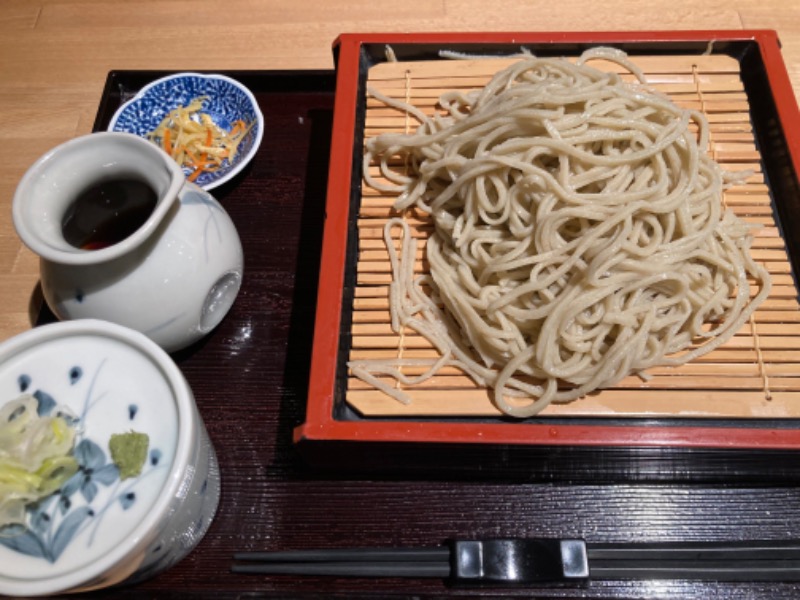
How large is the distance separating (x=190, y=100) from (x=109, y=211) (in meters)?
0.80

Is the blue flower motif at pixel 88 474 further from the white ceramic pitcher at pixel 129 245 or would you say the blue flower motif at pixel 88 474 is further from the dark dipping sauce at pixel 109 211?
the dark dipping sauce at pixel 109 211

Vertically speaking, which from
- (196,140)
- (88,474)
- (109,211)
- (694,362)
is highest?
(196,140)

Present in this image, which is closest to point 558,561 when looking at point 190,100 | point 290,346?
point 290,346

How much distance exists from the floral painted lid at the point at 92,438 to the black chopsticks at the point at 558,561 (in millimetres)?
373

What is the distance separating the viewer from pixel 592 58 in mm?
1763

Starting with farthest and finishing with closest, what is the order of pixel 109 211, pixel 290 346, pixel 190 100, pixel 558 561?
1. pixel 190 100
2. pixel 290 346
3. pixel 109 211
4. pixel 558 561

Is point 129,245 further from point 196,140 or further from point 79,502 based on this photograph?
point 196,140

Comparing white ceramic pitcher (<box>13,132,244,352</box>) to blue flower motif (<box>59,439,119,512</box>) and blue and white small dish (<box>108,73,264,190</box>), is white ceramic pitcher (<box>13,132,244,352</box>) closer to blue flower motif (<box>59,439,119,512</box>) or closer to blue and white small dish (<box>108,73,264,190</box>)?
blue flower motif (<box>59,439,119,512</box>)

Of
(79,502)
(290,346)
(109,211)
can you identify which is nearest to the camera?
(79,502)

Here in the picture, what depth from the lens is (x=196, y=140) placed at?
6.35 feet

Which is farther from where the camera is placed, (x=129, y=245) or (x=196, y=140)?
(x=196, y=140)

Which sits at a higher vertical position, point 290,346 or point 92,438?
point 290,346

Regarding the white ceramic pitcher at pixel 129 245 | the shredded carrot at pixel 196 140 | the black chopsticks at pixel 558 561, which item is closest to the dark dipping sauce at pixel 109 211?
the white ceramic pitcher at pixel 129 245

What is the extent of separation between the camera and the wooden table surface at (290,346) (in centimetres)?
138
